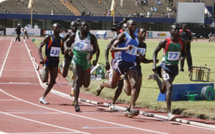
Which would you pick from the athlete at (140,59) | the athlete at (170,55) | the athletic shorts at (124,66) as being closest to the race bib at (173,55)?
the athlete at (170,55)

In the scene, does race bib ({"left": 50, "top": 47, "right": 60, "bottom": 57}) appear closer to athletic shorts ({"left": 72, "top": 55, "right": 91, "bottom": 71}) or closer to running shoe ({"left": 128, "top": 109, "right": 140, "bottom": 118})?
athletic shorts ({"left": 72, "top": 55, "right": 91, "bottom": 71})

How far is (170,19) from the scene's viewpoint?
82875 mm

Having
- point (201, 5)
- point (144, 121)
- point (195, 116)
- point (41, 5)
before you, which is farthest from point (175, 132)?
point (41, 5)

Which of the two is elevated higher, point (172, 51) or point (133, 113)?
point (172, 51)

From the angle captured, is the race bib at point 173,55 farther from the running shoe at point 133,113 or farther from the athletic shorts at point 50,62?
the athletic shorts at point 50,62

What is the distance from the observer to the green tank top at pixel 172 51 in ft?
37.1

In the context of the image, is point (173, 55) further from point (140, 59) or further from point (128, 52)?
point (140, 59)

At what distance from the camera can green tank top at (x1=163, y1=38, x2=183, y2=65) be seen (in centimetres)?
1130

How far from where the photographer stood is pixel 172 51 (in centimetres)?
1133

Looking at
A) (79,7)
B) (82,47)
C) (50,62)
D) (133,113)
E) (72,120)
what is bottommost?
(72,120)

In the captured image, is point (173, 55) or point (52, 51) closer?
point (173, 55)

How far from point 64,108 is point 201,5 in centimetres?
6590

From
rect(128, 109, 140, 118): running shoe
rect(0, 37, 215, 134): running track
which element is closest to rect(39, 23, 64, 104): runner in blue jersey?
rect(0, 37, 215, 134): running track

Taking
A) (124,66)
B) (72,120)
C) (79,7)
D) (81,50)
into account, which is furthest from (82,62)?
(79,7)
